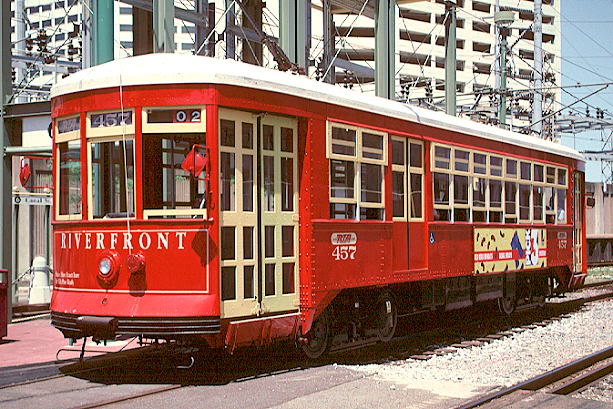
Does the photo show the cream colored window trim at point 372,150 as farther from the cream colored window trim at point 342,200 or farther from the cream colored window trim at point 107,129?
the cream colored window trim at point 107,129

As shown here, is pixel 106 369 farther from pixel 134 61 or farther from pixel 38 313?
Answer: pixel 38 313

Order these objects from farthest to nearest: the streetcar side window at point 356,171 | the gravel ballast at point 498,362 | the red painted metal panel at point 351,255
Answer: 1. the streetcar side window at point 356,171
2. the red painted metal panel at point 351,255
3. the gravel ballast at point 498,362

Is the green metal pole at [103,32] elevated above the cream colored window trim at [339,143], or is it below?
above

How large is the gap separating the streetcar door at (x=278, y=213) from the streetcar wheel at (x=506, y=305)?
23.4ft

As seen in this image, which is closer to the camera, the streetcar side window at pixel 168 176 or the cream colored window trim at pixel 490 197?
the streetcar side window at pixel 168 176

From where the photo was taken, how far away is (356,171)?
10703 mm

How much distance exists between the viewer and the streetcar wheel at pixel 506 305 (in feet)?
52.2

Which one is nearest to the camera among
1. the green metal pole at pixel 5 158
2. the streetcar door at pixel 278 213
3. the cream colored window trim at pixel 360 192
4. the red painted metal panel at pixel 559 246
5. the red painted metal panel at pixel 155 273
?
the red painted metal panel at pixel 155 273

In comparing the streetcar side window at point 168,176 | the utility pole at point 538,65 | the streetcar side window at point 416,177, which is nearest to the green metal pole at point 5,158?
the streetcar side window at point 168,176

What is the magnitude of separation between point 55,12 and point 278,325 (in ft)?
272

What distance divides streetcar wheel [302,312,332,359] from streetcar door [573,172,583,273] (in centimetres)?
909

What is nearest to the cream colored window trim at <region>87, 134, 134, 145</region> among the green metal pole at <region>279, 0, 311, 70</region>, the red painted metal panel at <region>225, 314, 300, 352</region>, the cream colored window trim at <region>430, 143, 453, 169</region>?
the red painted metal panel at <region>225, 314, 300, 352</region>

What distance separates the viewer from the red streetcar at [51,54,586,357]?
347 inches

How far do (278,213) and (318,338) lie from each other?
171 cm
